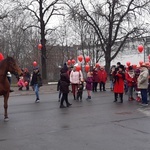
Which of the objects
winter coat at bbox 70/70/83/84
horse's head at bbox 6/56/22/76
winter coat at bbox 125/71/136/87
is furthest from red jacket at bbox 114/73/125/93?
horse's head at bbox 6/56/22/76

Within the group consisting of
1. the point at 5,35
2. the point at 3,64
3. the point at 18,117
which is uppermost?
the point at 5,35

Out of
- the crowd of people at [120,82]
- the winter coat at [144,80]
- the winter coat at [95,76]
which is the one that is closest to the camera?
the winter coat at [144,80]

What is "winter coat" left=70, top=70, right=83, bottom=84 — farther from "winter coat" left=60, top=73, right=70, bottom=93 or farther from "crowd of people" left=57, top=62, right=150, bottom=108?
"winter coat" left=60, top=73, right=70, bottom=93

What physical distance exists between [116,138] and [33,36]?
43.5 metres

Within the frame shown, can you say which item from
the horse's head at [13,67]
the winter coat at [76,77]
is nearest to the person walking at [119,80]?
the winter coat at [76,77]

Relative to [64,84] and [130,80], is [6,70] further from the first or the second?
[130,80]

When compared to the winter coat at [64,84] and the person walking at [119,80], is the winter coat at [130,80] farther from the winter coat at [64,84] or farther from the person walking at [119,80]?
the winter coat at [64,84]

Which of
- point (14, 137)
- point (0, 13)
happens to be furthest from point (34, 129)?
point (0, 13)

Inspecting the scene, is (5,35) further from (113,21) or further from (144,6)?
(144,6)

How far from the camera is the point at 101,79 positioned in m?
20.1

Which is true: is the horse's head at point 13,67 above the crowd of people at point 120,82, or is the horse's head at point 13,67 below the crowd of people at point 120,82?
above

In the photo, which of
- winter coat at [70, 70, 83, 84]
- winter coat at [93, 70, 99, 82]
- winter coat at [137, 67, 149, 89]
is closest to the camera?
winter coat at [137, 67, 149, 89]

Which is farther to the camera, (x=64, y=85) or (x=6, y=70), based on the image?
(x=64, y=85)

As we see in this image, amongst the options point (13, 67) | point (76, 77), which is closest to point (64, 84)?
point (76, 77)
